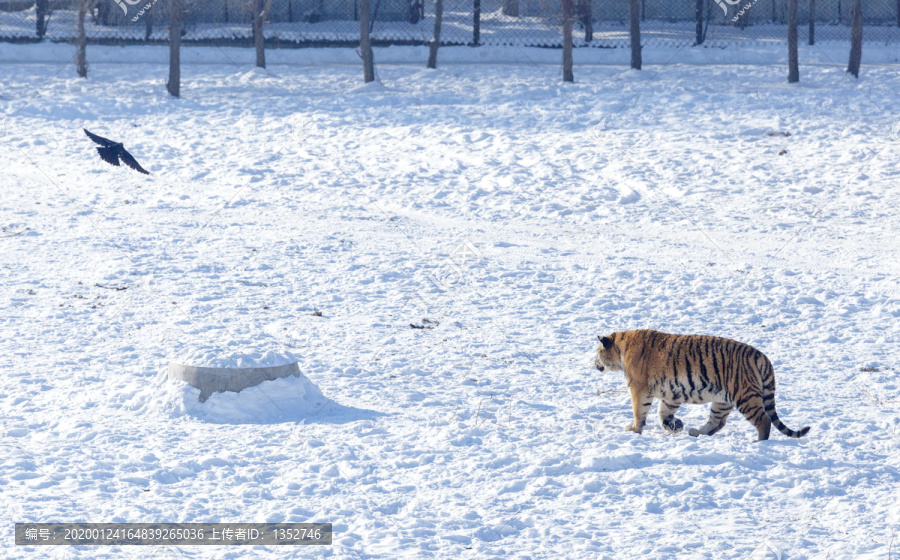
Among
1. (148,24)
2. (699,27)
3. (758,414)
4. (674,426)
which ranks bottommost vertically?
(674,426)

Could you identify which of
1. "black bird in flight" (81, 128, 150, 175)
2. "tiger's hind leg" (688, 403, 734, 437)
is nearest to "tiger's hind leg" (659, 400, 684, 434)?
"tiger's hind leg" (688, 403, 734, 437)

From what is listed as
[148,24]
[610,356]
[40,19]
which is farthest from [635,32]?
[40,19]

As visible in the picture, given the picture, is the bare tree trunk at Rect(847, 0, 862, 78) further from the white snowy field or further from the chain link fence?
the chain link fence

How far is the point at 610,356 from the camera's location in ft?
25.8

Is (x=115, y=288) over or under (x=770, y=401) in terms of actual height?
over

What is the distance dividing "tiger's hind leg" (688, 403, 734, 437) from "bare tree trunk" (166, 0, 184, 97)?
1613 centimetres

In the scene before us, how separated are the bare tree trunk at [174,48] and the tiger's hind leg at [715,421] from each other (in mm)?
16134

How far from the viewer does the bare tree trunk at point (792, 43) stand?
20641mm

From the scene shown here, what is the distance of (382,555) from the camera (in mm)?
5465

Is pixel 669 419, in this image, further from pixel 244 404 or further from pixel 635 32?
pixel 635 32

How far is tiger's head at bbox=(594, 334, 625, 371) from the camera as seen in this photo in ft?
25.6

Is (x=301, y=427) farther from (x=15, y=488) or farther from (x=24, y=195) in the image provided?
(x=24, y=195)

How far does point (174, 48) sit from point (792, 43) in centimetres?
1307

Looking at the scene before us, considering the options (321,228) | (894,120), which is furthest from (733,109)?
(321,228)
